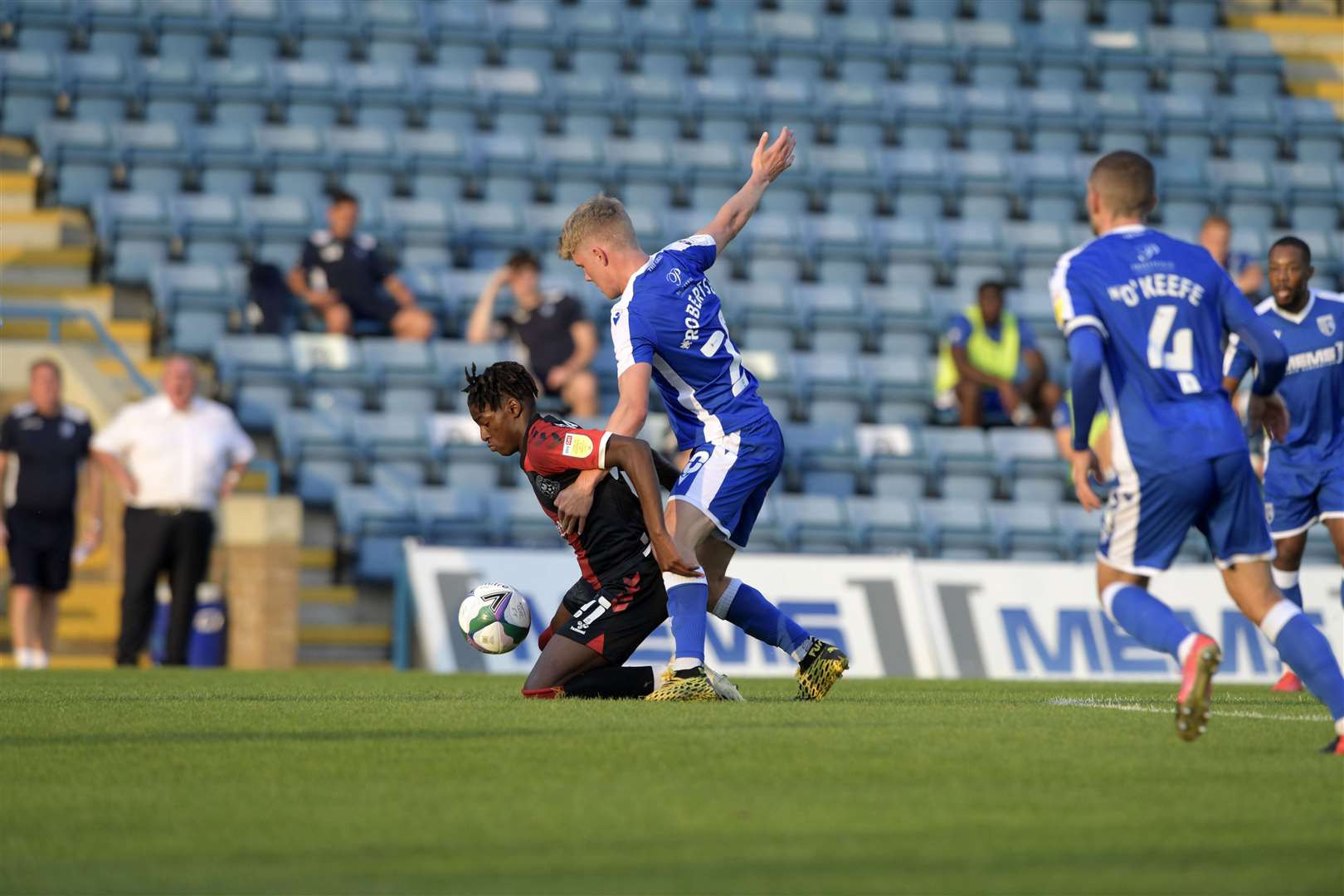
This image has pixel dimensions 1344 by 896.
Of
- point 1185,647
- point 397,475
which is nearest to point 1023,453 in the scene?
point 397,475

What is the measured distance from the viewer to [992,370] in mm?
15648

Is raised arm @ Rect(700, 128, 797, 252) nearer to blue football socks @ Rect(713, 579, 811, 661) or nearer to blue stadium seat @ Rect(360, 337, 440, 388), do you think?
blue football socks @ Rect(713, 579, 811, 661)

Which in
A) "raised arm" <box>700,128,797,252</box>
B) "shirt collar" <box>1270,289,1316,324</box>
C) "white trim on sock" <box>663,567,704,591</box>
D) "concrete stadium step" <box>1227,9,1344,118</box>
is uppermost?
"concrete stadium step" <box>1227,9,1344,118</box>

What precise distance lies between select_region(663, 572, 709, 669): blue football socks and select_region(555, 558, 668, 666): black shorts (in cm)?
14

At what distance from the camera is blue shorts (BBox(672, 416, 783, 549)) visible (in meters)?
7.07

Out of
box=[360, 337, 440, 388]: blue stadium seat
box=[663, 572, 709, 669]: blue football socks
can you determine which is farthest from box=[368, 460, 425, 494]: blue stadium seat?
box=[663, 572, 709, 669]: blue football socks

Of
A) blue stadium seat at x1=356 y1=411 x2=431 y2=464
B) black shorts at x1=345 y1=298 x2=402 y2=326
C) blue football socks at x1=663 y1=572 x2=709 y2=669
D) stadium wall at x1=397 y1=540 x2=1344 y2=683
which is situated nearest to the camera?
blue football socks at x1=663 y1=572 x2=709 y2=669

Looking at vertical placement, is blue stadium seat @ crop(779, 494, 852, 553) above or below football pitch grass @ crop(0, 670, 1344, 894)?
above

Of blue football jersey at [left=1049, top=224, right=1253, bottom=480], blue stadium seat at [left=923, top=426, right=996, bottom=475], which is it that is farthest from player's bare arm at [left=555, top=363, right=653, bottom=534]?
blue stadium seat at [left=923, top=426, right=996, bottom=475]

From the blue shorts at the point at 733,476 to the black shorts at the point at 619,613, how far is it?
0.35m

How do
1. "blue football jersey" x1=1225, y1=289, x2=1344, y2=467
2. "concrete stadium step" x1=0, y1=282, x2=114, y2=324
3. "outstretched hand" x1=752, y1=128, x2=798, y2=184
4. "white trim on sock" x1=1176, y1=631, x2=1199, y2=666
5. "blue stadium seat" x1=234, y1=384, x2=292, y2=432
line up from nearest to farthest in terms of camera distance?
"white trim on sock" x1=1176, y1=631, x2=1199, y2=666 < "outstretched hand" x1=752, y1=128, x2=798, y2=184 < "blue football jersey" x1=1225, y1=289, x2=1344, y2=467 < "blue stadium seat" x1=234, y1=384, x2=292, y2=432 < "concrete stadium step" x1=0, y1=282, x2=114, y2=324

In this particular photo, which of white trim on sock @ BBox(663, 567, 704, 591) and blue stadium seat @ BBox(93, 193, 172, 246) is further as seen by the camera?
blue stadium seat @ BBox(93, 193, 172, 246)

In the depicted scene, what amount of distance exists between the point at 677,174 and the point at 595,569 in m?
11.1

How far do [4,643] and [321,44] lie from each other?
25.4 ft
